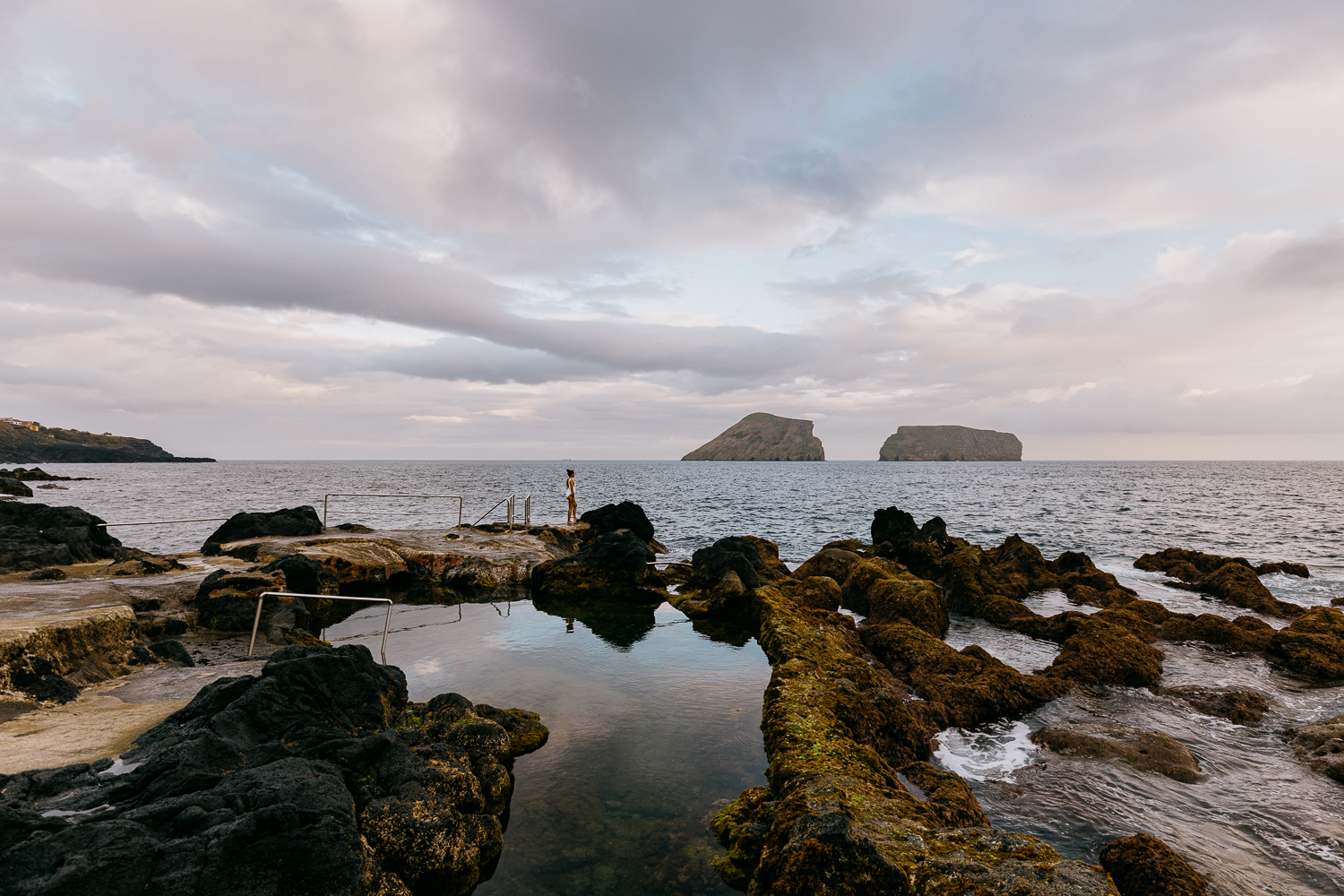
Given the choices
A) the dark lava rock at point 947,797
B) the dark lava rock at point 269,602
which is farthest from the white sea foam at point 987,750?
the dark lava rock at point 269,602

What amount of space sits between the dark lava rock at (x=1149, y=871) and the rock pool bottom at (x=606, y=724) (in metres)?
4.11

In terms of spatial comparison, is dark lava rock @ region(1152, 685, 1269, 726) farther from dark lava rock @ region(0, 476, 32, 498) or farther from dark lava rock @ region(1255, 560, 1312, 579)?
dark lava rock @ region(0, 476, 32, 498)

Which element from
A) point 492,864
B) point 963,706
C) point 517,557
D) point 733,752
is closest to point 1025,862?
point 733,752

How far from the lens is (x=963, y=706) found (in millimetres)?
11070

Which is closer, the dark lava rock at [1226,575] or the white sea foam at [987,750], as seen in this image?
the white sea foam at [987,750]

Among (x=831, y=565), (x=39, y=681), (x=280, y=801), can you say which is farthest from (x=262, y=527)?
(x=831, y=565)

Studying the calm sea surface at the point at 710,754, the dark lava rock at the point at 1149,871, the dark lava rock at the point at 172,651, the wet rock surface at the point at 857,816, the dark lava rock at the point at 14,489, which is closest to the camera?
the wet rock surface at the point at 857,816

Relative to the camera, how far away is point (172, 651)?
10453 millimetres

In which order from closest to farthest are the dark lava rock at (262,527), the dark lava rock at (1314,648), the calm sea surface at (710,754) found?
the calm sea surface at (710,754) → the dark lava rock at (1314,648) → the dark lava rock at (262,527)

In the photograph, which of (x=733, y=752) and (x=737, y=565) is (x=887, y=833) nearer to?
(x=733, y=752)

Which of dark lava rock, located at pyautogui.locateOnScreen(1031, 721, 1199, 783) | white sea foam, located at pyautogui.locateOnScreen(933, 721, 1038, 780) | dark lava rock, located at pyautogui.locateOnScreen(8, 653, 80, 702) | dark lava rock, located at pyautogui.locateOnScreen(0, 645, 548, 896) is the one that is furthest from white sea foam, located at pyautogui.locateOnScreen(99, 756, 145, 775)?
dark lava rock, located at pyautogui.locateOnScreen(1031, 721, 1199, 783)

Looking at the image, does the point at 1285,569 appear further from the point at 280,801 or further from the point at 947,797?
the point at 280,801

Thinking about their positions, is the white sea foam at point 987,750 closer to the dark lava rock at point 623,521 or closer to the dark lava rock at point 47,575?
the dark lava rock at point 623,521

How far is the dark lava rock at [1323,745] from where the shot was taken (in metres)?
9.04
